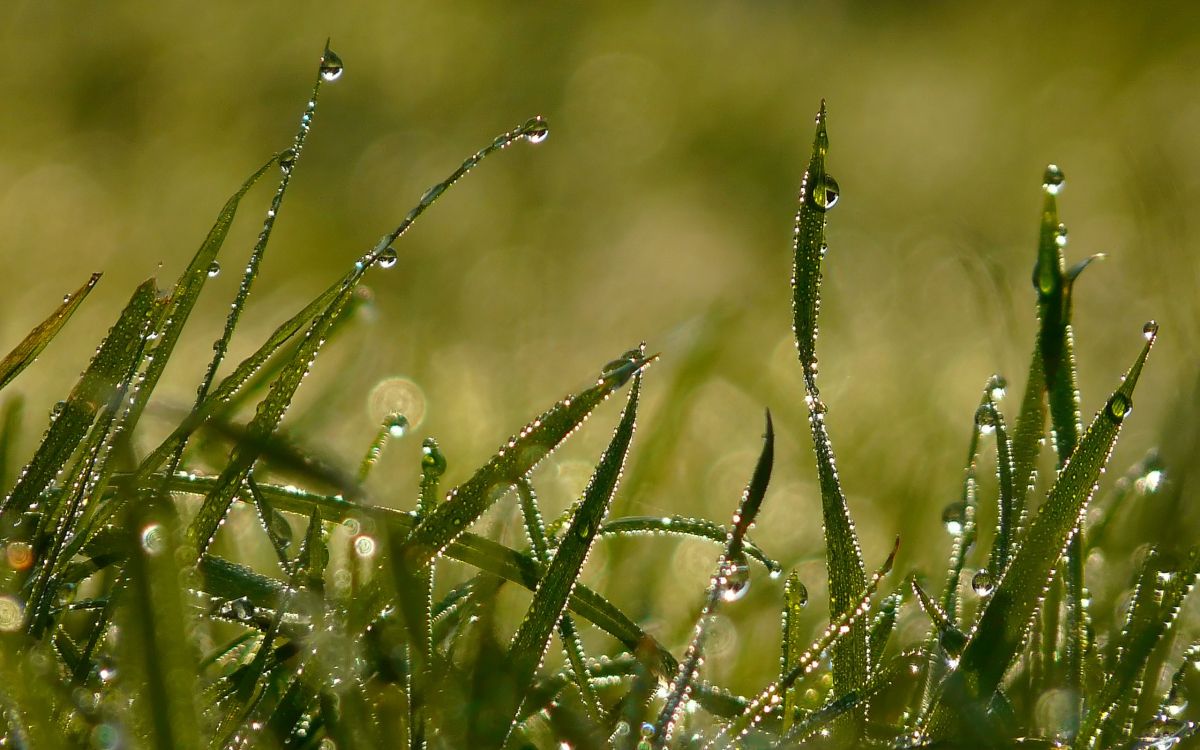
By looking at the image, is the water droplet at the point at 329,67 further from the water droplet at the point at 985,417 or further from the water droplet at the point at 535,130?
the water droplet at the point at 985,417

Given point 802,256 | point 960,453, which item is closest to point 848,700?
point 802,256

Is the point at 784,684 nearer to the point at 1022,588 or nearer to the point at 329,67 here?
the point at 1022,588

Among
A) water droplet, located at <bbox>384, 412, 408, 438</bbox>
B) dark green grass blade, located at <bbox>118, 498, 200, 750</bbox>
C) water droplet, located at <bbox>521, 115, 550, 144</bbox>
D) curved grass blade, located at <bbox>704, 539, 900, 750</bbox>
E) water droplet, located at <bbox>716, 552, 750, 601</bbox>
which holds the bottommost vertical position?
dark green grass blade, located at <bbox>118, 498, 200, 750</bbox>

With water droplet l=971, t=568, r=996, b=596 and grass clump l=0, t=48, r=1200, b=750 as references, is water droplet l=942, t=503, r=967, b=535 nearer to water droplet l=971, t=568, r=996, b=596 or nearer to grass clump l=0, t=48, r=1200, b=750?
grass clump l=0, t=48, r=1200, b=750

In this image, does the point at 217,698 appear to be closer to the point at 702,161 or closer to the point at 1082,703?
the point at 1082,703

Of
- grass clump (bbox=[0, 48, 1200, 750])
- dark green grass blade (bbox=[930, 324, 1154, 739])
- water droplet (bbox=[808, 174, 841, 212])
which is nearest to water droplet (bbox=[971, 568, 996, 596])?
grass clump (bbox=[0, 48, 1200, 750])

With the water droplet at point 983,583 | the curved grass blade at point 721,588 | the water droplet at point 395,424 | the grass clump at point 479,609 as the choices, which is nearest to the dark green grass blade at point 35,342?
the grass clump at point 479,609
